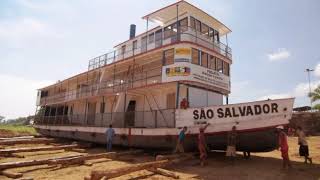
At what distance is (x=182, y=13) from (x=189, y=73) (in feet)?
16.9

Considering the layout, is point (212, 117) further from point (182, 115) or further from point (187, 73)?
point (187, 73)

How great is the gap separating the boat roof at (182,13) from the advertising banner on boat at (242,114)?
7.01 metres

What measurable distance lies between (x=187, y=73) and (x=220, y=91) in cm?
402

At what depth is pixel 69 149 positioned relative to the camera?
61.2ft

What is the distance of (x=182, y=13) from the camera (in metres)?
18.2

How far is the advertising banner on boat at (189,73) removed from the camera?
49.6ft

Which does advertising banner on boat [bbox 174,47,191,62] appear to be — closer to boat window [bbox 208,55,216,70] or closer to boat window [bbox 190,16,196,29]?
boat window [bbox 208,55,216,70]

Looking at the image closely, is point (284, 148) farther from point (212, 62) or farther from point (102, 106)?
point (102, 106)

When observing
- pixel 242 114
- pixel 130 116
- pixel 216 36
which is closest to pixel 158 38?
pixel 216 36

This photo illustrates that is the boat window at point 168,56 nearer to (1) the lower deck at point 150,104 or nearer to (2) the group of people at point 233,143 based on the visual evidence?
(1) the lower deck at point 150,104

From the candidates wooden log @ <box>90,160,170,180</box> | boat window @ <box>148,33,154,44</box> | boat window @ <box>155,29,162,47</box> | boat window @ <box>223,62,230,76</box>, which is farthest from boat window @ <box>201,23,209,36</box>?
wooden log @ <box>90,160,170,180</box>

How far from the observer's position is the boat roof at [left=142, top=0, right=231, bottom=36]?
17.4 m

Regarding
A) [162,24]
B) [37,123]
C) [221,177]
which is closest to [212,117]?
[221,177]

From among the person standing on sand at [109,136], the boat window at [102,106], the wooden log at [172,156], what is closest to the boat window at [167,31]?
the person standing on sand at [109,136]
